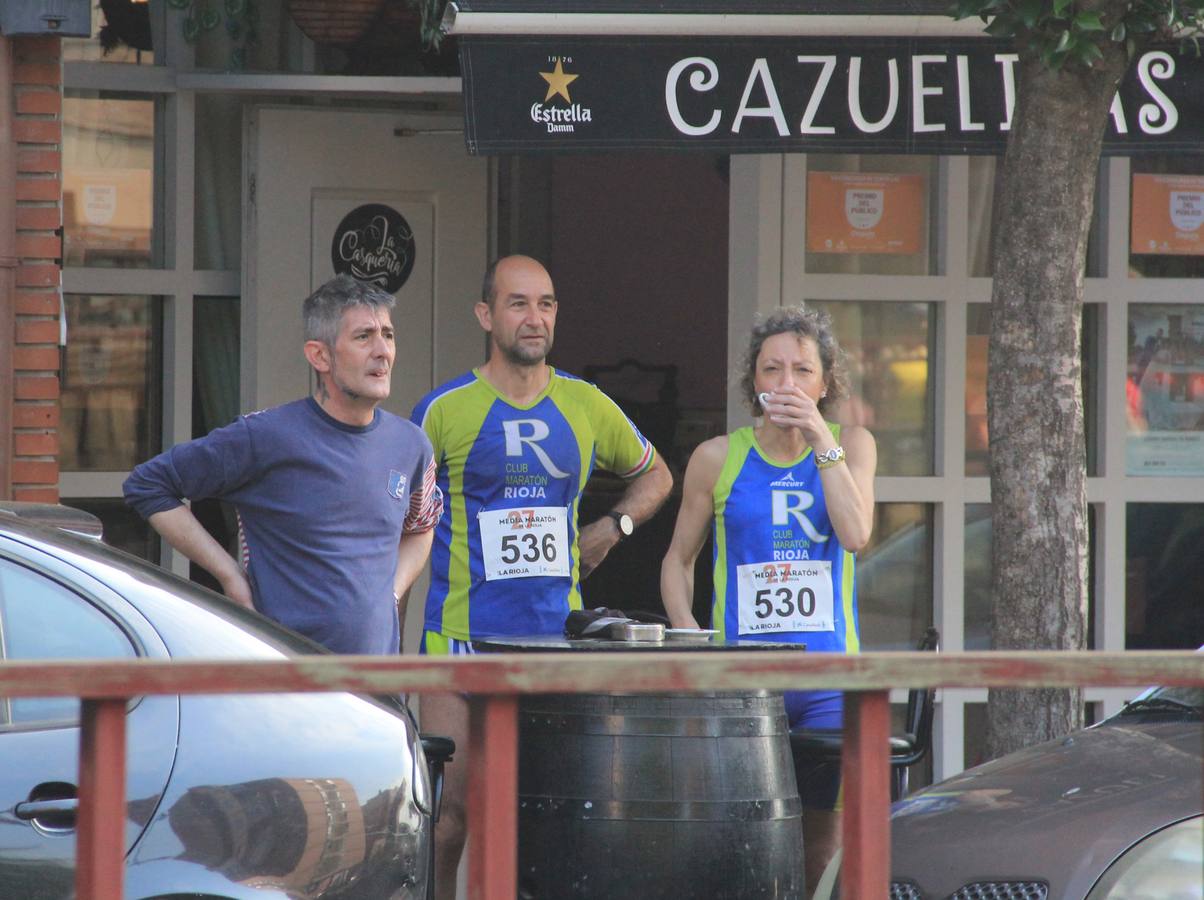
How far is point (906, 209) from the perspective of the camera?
6.73 meters

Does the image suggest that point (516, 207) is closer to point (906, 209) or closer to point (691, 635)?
point (906, 209)

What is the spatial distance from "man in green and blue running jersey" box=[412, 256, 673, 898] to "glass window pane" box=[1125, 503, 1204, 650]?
286 cm

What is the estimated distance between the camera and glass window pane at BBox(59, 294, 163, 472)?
676 cm

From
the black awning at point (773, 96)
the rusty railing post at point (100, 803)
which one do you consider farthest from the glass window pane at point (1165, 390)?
the rusty railing post at point (100, 803)

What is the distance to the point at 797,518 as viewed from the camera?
4.60m

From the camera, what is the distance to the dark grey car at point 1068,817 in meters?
3.47

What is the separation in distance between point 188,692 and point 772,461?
301 centimetres

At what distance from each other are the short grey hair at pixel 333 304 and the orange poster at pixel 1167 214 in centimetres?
356

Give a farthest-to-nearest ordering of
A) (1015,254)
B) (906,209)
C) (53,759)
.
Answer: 1. (906,209)
2. (1015,254)
3. (53,759)

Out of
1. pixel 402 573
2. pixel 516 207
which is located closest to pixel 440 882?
pixel 402 573

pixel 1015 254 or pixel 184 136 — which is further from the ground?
pixel 184 136

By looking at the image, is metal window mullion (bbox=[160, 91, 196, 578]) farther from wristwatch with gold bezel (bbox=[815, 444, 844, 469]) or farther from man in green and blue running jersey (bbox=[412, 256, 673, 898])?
wristwatch with gold bezel (bbox=[815, 444, 844, 469])

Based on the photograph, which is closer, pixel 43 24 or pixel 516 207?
pixel 43 24

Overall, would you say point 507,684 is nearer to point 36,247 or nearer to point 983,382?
point 36,247
